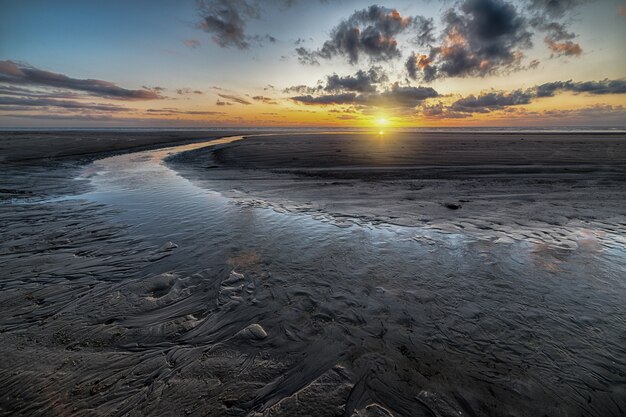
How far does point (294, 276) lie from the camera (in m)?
5.11

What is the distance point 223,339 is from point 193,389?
743mm

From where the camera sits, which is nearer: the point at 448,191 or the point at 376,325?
the point at 376,325

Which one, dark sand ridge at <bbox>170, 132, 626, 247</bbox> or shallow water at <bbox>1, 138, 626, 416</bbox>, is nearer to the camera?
shallow water at <bbox>1, 138, 626, 416</bbox>

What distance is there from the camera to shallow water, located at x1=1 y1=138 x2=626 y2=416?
2.75 metres

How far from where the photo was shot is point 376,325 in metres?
3.81

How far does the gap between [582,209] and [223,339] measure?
1151cm

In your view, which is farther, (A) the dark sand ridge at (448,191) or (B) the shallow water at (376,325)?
(A) the dark sand ridge at (448,191)

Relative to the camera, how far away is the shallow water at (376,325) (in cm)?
275

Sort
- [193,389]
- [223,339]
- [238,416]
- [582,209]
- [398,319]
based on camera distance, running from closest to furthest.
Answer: [238,416]
[193,389]
[223,339]
[398,319]
[582,209]

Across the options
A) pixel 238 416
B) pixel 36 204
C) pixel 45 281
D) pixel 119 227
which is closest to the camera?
pixel 238 416

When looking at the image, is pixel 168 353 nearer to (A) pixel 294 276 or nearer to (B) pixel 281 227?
(A) pixel 294 276

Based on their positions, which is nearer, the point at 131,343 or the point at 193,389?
the point at 193,389

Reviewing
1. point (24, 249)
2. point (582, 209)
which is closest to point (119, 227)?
point (24, 249)

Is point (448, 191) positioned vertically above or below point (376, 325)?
above
